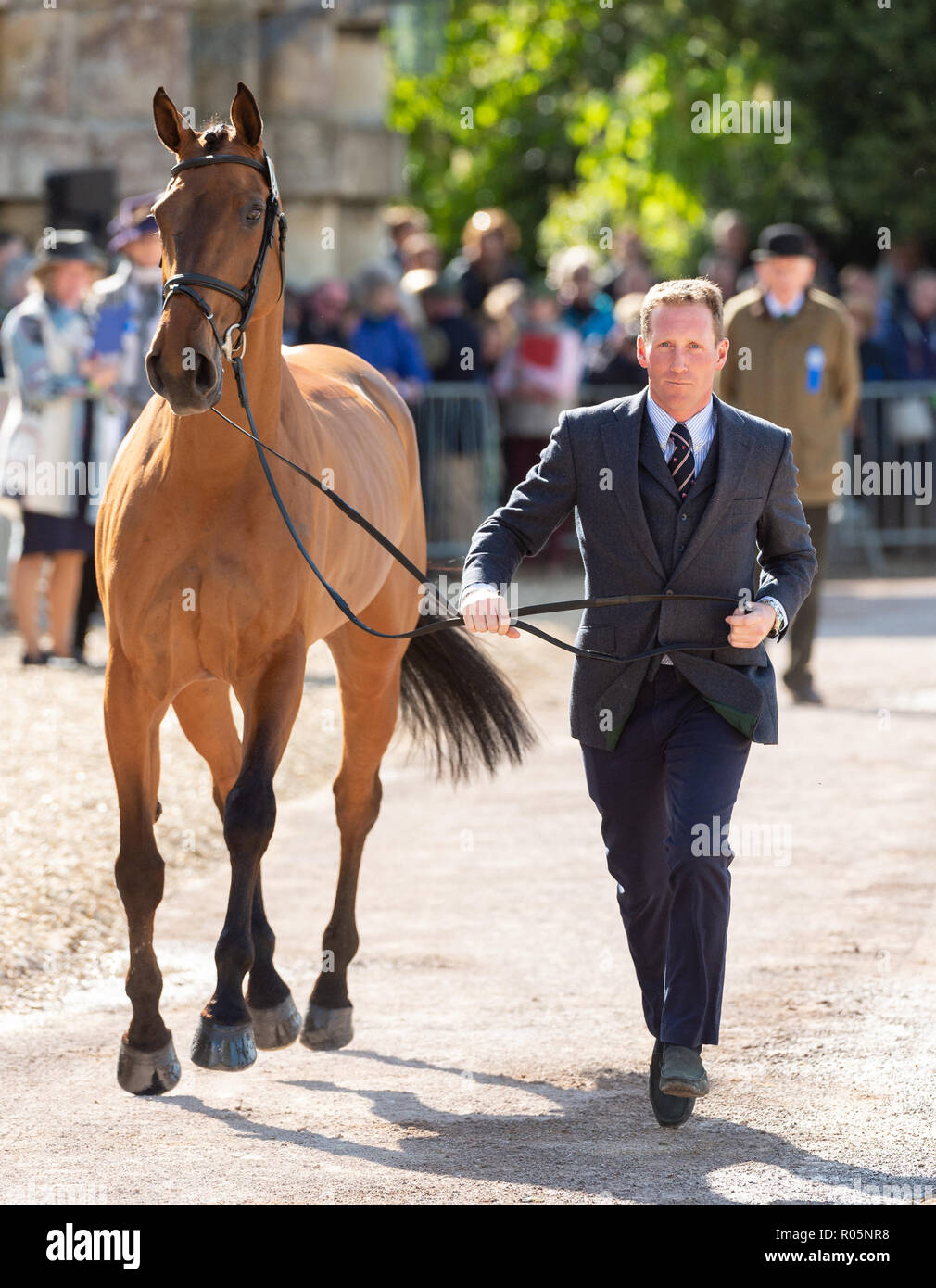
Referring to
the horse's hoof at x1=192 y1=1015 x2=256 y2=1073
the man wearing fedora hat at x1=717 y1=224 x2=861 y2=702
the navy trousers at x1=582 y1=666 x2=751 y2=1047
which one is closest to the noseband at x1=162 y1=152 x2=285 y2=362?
the navy trousers at x1=582 y1=666 x2=751 y2=1047

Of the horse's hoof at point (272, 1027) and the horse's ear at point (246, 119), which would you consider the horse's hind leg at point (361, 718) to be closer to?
the horse's hoof at point (272, 1027)

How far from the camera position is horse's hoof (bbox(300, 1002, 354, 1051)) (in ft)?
18.9

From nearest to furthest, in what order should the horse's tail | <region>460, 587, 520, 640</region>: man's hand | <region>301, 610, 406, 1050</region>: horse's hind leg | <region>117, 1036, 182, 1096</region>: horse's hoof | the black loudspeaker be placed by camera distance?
<region>460, 587, 520, 640</region>: man's hand → <region>117, 1036, 182, 1096</region>: horse's hoof → <region>301, 610, 406, 1050</region>: horse's hind leg → the horse's tail → the black loudspeaker

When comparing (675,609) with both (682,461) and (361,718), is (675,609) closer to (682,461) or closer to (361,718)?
(682,461)

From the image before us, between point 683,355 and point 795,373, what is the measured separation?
250 inches

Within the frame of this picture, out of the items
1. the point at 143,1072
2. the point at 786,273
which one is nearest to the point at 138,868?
the point at 143,1072

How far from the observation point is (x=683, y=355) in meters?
4.90

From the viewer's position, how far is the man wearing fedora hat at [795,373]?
36.3ft

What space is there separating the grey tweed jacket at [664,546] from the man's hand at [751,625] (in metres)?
0.11

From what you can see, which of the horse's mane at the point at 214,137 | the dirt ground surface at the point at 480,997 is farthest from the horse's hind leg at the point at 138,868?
the horse's mane at the point at 214,137

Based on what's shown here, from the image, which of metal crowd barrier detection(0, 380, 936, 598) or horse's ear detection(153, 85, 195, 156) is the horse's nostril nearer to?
horse's ear detection(153, 85, 195, 156)

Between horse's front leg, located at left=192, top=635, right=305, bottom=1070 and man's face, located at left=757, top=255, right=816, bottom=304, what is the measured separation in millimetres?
6336

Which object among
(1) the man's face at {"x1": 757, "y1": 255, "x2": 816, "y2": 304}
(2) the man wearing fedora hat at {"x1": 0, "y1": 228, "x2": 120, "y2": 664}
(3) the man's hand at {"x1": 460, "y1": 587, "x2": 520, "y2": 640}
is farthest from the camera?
(2) the man wearing fedora hat at {"x1": 0, "y1": 228, "x2": 120, "y2": 664}

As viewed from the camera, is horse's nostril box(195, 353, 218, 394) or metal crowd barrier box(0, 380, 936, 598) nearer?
horse's nostril box(195, 353, 218, 394)
